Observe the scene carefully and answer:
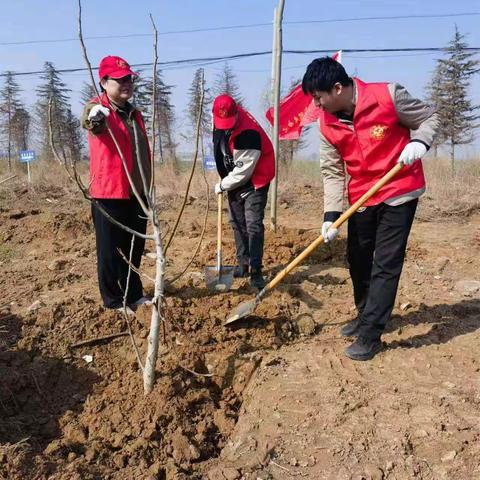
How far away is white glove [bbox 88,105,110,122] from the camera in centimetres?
299

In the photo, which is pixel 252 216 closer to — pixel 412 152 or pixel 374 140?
pixel 374 140

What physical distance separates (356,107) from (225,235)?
390 cm

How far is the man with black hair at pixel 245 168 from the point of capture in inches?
153

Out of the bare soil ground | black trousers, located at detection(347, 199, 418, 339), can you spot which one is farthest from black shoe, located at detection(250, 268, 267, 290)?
black trousers, located at detection(347, 199, 418, 339)

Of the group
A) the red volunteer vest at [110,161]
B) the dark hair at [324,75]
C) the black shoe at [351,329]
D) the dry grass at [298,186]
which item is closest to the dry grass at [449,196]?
the dry grass at [298,186]

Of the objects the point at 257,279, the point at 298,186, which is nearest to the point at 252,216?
the point at 257,279

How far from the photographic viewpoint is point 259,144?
3971mm

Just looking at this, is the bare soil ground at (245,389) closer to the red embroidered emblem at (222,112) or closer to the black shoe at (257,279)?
the black shoe at (257,279)

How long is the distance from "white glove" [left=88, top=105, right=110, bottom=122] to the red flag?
3.93 meters

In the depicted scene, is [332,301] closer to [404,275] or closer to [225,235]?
[404,275]

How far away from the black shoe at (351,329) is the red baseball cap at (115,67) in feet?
7.95

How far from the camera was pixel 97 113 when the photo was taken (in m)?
3.01

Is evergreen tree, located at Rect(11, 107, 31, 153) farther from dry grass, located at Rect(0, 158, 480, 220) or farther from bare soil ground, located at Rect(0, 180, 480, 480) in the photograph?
bare soil ground, located at Rect(0, 180, 480, 480)

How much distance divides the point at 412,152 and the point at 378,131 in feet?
0.85
